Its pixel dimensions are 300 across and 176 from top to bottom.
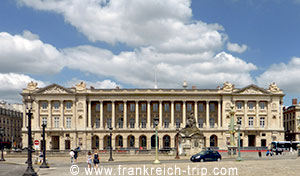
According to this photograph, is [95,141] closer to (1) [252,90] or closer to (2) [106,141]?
(2) [106,141]

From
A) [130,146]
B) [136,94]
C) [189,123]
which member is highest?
[136,94]

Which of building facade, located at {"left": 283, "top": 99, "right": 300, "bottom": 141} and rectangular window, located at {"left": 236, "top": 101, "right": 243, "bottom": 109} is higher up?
rectangular window, located at {"left": 236, "top": 101, "right": 243, "bottom": 109}

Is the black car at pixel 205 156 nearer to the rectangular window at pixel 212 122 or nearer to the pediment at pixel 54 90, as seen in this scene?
the rectangular window at pixel 212 122

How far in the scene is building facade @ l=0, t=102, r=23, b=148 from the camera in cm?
12494

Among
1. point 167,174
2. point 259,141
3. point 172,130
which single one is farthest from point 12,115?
point 167,174

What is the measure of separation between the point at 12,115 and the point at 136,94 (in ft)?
160

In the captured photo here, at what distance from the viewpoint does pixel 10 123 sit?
432 feet

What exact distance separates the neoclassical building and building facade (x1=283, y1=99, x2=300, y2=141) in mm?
12505

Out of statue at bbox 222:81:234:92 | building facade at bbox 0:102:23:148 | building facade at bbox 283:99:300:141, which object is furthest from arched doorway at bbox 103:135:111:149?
building facade at bbox 283:99:300:141

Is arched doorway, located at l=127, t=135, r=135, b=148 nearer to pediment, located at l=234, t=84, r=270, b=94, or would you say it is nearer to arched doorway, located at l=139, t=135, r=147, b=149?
arched doorway, located at l=139, t=135, r=147, b=149

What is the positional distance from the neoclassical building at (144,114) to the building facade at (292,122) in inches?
492

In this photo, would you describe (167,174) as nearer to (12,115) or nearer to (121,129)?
(121,129)

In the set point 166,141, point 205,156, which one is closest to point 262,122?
point 166,141

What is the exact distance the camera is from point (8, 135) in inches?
5069
